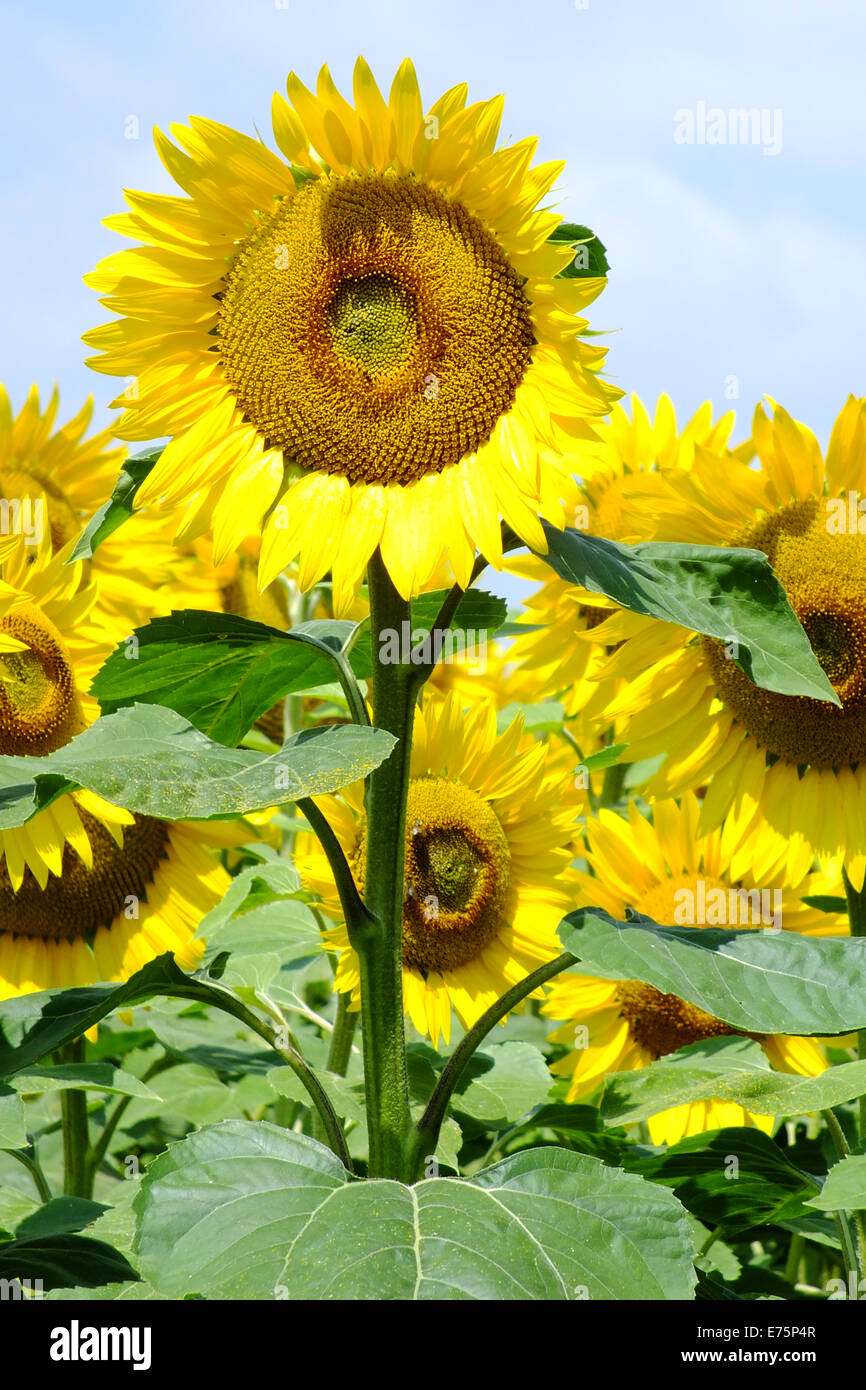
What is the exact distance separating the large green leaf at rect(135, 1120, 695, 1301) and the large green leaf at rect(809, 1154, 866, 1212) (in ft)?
0.60

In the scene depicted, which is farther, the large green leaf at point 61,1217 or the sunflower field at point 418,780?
the large green leaf at point 61,1217

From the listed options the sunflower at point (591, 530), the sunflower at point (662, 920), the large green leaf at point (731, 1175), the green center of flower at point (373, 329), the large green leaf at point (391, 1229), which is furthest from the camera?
the sunflower at point (591, 530)

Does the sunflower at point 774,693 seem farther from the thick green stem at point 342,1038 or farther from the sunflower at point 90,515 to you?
the sunflower at point 90,515

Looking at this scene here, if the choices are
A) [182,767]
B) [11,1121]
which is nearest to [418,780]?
[11,1121]

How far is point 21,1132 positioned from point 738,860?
61.3 inches

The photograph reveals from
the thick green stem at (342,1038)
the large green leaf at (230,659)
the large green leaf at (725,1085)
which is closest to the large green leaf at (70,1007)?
the large green leaf at (230,659)

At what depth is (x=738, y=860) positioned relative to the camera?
2.84 meters

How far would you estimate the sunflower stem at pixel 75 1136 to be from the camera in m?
2.86

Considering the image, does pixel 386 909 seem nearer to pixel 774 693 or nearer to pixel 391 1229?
pixel 391 1229

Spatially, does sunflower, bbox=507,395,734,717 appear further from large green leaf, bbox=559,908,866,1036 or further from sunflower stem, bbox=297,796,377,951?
sunflower stem, bbox=297,796,377,951

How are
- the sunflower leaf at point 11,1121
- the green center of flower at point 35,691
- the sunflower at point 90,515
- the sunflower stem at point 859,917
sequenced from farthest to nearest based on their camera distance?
the sunflower at point 90,515, the green center of flower at point 35,691, the sunflower stem at point 859,917, the sunflower leaf at point 11,1121

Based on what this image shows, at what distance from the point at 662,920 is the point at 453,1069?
125cm

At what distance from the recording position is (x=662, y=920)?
3.02 meters

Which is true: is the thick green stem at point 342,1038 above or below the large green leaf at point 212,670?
below
